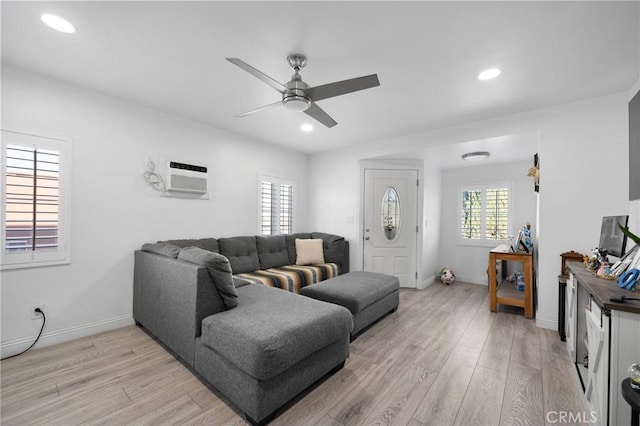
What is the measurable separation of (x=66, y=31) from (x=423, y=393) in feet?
11.5

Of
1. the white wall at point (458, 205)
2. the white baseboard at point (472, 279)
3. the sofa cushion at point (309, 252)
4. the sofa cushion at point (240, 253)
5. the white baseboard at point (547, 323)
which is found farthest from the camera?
the white baseboard at point (472, 279)

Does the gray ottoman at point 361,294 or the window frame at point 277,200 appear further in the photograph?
the window frame at point 277,200

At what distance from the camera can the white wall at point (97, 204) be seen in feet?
7.57

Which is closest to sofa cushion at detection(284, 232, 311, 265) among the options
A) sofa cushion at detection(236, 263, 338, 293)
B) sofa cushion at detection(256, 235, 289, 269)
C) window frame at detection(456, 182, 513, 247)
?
sofa cushion at detection(256, 235, 289, 269)

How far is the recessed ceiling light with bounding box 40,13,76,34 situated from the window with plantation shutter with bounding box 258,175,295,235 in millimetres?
2711

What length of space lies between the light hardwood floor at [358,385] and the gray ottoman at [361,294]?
21cm

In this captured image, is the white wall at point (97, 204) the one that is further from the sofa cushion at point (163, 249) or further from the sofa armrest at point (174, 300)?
the sofa armrest at point (174, 300)

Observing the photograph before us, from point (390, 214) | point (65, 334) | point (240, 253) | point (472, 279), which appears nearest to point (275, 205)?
point (240, 253)

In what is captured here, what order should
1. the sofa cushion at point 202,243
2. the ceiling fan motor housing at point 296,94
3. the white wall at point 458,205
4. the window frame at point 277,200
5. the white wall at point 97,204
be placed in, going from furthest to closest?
1. the white wall at point 458,205
2. the window frame at point 277,200
3. the sofa cushion at point 202,243
4. the white wall at point 97,204
5. the ceiling fan motor housing at point 296,94

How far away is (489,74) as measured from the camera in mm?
2291

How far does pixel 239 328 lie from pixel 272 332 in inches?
8.7

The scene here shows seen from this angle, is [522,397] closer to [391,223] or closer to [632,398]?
[632,398]

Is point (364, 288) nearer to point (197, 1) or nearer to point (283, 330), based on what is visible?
point (283, 330)

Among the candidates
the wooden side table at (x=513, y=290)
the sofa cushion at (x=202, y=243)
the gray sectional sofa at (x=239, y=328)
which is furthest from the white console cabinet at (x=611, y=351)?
the sofa cushion at (x=202, y=243)
